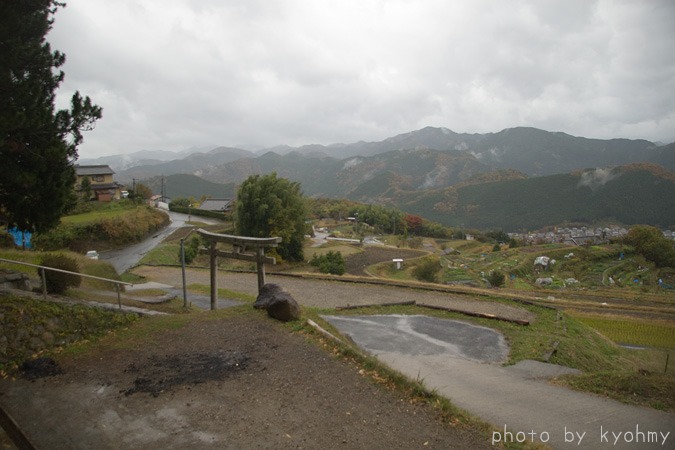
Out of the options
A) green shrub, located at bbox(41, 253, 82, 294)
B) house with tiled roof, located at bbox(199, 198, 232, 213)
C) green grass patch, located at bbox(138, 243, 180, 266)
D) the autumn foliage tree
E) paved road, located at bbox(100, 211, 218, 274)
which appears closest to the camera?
green shrub, located at bbox(41, 253, 82, 294)

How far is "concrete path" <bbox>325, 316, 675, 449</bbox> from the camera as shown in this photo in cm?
592

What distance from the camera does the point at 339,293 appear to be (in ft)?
59.5

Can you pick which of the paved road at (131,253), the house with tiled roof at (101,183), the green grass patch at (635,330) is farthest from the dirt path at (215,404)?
the house with tiled roof at (101,183)

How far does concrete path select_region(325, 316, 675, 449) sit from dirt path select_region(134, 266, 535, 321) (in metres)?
3.35

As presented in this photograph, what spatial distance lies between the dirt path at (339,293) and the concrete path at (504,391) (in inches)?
132

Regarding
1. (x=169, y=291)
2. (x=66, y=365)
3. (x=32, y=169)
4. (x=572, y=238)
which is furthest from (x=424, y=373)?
(x=572, y=238)

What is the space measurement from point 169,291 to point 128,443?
12754 mm

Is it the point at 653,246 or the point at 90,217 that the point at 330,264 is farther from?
the point at 653,246

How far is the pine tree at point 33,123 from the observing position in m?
8.33

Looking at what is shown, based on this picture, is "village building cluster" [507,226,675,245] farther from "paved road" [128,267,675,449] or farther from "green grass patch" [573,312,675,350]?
"paved road" [128,267,675,449]

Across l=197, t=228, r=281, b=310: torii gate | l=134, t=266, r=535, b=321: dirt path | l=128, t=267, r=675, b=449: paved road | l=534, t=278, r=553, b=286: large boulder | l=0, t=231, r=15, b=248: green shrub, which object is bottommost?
l=534, t=278, r=553, b=286: large boulder

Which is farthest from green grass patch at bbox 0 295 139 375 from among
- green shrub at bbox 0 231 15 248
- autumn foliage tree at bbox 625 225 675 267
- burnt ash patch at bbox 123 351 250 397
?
autumn foliage tree at bbox 625 225 675 267

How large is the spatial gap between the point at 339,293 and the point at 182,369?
11.2 m

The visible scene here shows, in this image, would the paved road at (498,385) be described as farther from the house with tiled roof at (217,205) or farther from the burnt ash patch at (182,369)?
the house with tiled roof at (217,205)
